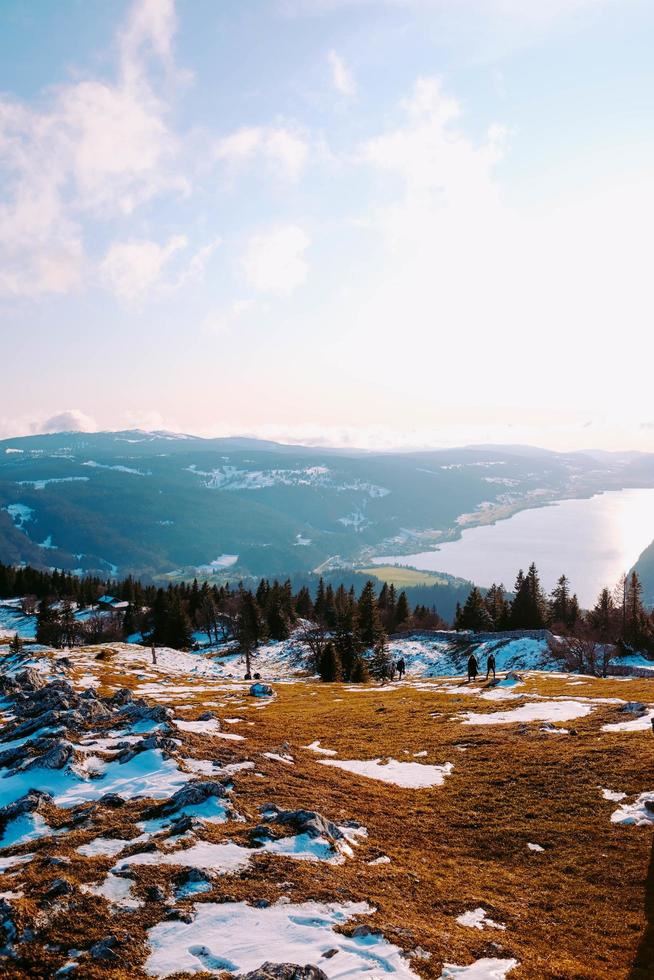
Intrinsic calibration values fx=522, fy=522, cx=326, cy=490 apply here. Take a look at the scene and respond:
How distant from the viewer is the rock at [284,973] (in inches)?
350

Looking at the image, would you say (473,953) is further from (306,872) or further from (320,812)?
(320,812)

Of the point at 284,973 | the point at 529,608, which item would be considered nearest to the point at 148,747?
the point at 284,973

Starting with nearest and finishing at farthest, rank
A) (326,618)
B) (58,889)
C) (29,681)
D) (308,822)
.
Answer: (58,889), (308,822), (29,681), (326,618)

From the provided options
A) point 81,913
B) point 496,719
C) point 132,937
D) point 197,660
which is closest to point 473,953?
point 132,937

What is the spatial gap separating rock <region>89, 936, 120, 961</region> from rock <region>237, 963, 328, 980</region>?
2.33 metres

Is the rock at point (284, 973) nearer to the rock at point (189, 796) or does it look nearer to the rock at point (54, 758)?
the rock at point (189, 796)

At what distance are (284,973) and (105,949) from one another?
3.29 meters

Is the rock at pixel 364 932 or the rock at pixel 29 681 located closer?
the rock at pixel 364 932

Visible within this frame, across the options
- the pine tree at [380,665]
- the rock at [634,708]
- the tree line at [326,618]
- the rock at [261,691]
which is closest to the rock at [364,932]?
the rock at [634,708]

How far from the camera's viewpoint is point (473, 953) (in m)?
10.6

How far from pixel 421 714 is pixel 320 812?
70.2 ft

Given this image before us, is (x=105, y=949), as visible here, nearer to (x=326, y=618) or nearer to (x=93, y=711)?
(x=93, y=711)

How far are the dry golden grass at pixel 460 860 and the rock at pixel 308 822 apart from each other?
78 cm

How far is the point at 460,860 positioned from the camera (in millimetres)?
15398
